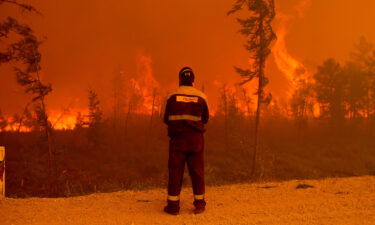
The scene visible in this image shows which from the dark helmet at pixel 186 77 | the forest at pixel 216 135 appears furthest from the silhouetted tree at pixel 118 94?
the dark helmet at pixel 186 77

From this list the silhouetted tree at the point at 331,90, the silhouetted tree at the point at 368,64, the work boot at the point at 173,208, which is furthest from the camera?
the silhouetted tree at the point at 368,64

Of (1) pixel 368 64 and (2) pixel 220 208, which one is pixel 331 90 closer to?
(1) pixel 368 64

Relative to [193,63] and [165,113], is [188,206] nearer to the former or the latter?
[165,113]

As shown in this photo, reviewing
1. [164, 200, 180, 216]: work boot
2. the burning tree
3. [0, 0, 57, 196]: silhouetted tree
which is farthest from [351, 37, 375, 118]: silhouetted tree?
[164, 200, 180, 216]: work boot

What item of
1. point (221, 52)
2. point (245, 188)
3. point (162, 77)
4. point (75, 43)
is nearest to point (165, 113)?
point (245, 188)

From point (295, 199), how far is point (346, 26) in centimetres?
13013

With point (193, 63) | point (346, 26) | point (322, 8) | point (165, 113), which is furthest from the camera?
point (322, 8)

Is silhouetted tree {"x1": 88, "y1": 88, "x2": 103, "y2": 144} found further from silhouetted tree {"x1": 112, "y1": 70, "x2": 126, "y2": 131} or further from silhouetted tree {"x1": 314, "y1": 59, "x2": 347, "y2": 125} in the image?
silhouetted tree {"x1": 314, "y1": 59, "x2": 347, "y2": 125}

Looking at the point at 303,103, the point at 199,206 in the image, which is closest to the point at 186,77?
the point at 199,206

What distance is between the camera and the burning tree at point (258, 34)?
977 inches

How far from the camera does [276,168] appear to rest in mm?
32531

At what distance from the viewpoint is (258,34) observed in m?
25.3

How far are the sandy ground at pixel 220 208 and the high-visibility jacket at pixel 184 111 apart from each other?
4.95 ft

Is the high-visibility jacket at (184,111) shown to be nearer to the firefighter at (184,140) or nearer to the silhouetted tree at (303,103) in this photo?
Result: the firefighter at (184,140)
